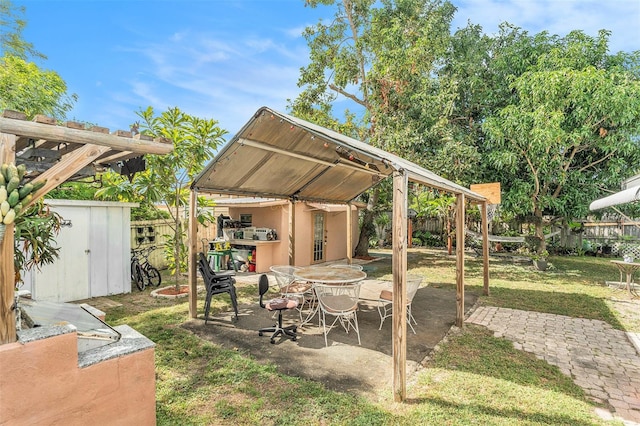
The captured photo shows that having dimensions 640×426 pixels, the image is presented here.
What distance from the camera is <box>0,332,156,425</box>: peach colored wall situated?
2.09 meters

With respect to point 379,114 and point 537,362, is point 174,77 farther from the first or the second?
point 537,362

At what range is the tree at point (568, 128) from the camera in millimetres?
9211

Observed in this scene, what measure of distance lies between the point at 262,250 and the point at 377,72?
7378 mm

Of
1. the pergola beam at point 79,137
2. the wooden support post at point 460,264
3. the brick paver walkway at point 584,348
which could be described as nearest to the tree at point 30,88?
the pergola beam at point 79,137

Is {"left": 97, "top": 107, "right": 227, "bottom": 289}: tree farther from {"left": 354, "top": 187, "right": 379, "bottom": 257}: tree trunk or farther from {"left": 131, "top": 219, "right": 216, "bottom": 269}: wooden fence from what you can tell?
{"left": 354, "top": 187, "right": 379, "bottom": 257}: tree trunk

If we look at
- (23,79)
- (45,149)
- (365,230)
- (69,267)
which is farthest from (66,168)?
(23,79)

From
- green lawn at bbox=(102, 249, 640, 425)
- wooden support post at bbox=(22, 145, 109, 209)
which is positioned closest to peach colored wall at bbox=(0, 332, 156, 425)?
green lawn at bbox=(102, 249, 640, 425)

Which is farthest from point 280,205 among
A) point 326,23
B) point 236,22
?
point 326,23

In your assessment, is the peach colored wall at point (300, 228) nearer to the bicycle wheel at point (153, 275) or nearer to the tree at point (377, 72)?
the tree at point (377, 72)

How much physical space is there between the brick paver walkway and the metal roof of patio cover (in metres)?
2.48

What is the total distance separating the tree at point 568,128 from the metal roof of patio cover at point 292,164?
4779 mm

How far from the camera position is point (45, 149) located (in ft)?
11.2

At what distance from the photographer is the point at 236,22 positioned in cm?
1066

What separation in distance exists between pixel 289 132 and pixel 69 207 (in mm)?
5121
